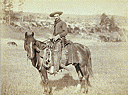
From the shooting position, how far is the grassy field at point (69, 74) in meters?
3.14

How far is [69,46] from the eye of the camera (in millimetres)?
2881

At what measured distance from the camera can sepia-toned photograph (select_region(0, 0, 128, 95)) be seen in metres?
2.97

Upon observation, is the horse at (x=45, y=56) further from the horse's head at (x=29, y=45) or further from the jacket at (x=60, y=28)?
the jacket at (x=60, y=28)

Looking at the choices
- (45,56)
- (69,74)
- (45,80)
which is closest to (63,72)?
(69,74)

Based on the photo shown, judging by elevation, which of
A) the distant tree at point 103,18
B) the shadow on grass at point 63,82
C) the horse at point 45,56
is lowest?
the shadow on grass at point 63,82

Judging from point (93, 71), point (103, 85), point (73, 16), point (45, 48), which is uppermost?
point (73, 16)

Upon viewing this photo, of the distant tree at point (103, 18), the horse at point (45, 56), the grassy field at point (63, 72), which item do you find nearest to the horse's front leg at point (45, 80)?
the horse at point (45, 56)

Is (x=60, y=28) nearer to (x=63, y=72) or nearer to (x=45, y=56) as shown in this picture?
(x=45, y=56)

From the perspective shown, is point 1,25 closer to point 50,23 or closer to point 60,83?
point 50,23

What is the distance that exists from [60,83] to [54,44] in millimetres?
984

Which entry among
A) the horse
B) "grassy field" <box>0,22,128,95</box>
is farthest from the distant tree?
the horse

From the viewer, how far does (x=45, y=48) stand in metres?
2.88

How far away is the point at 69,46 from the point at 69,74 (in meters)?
0.78

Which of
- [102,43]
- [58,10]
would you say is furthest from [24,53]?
[102,43]
